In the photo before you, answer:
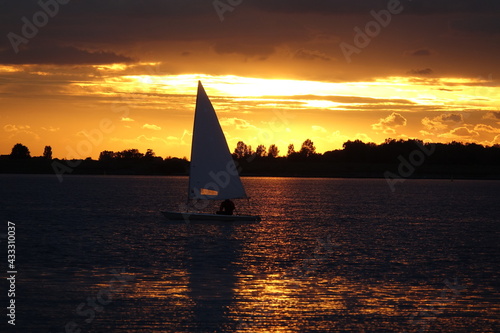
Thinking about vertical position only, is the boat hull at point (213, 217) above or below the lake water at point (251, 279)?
above

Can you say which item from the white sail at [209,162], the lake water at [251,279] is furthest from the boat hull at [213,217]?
the white sail at [209,162]

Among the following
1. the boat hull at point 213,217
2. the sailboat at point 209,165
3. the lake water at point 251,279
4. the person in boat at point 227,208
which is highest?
the sailboat at point 209,165

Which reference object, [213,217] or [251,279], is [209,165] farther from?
[251,279]

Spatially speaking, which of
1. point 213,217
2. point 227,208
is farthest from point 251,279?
point 213,217

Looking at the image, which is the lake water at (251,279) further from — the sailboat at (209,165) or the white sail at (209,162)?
the white sail at (209,162)

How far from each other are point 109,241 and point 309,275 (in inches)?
774

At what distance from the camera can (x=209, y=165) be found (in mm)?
60344

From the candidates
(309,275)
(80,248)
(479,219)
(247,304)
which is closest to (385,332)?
(247,304)

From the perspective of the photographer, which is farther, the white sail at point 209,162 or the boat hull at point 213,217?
the boat hull at point 213,217

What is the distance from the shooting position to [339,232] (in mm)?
60250

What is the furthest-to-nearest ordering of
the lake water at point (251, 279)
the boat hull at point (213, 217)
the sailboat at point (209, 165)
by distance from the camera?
the boat hull at point (213, 217) < the sailboat at point (209, 165) < the lake water at point (251, 279)

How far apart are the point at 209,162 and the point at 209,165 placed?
0.84 feet

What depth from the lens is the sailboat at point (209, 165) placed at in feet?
195

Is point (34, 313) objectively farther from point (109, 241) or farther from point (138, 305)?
point (109, 241)
